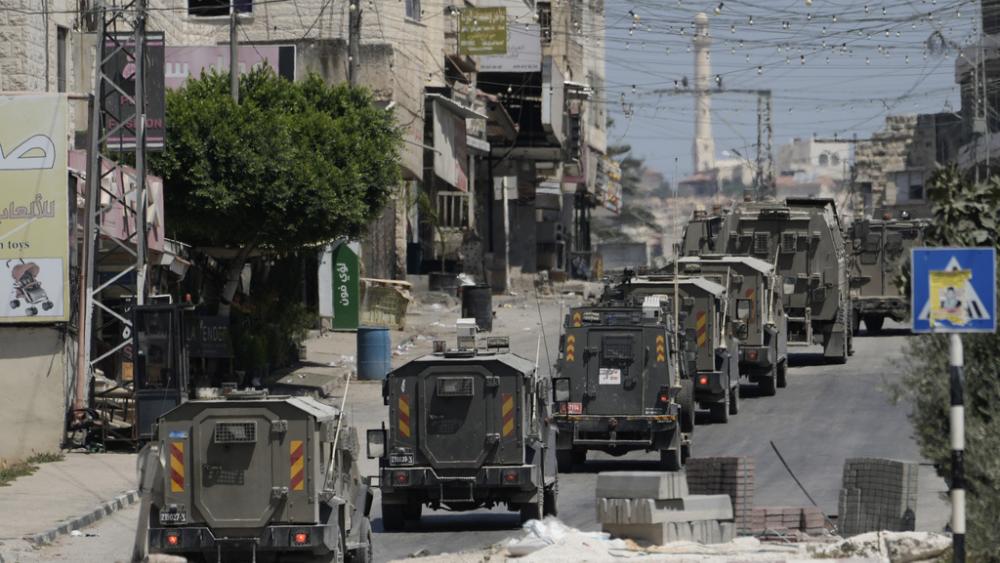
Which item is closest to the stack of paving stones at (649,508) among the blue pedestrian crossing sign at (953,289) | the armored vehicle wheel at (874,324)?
the blue pedestrian crossing sign at (953,289)

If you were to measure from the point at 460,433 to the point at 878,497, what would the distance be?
466cm

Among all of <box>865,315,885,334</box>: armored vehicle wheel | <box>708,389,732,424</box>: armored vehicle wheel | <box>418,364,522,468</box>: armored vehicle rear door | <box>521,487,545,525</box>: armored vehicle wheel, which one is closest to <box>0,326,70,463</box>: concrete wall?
<box>418,364,522,468</box>: armored vehicle rear door

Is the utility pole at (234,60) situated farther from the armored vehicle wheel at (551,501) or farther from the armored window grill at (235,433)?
the armored window grill at (235,433)

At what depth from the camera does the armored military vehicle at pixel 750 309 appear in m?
31.9

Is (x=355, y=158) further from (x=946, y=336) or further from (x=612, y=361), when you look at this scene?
(x=946, y=336)

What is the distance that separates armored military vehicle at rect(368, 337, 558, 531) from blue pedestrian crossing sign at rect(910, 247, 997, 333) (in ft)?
23.8

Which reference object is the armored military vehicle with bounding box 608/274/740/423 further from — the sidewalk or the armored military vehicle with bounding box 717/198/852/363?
the sidewalk

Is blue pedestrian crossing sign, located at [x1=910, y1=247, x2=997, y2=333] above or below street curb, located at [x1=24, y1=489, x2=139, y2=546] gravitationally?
above

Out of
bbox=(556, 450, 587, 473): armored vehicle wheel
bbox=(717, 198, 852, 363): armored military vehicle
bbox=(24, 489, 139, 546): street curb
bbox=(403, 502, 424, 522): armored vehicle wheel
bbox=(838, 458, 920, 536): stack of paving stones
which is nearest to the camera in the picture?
bbox=(838, 458, 920, 536): stack of paving stones

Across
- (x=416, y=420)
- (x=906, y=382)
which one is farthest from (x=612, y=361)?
(x=906, y=382)

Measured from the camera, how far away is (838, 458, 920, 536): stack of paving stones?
1639 cm

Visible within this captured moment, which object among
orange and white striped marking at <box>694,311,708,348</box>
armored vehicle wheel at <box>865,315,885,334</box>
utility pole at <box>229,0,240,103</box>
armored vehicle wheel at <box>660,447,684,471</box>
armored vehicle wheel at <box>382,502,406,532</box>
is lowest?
armored vehicle wheel at <box>382,502,406,532</box>

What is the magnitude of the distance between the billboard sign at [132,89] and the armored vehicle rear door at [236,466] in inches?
540

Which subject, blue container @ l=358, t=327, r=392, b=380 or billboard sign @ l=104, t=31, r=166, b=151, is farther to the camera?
blue container @ l=358, t=327, r=392, b=380
